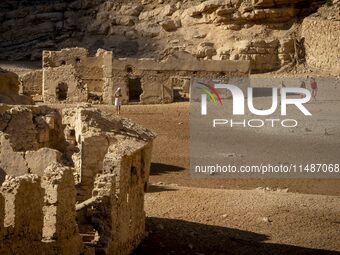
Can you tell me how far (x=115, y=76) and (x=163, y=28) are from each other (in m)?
13.3

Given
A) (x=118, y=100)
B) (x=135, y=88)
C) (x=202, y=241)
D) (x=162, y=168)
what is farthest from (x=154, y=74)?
(x=202, y=241)

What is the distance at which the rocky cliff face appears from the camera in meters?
43.3

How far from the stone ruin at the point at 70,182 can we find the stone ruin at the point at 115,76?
17.9m

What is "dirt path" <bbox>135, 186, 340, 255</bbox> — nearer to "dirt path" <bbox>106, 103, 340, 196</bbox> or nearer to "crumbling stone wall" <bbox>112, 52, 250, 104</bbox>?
"dirt path" <bbox>106, 103, 340, 196</bbox>

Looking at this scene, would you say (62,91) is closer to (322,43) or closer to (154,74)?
(154,74)

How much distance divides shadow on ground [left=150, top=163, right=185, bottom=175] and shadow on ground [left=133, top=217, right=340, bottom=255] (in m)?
6.18

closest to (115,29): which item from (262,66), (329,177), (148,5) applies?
(148,5)

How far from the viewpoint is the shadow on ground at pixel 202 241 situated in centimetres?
1388

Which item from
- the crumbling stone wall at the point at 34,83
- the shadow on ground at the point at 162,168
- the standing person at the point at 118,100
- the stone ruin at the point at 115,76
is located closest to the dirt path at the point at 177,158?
the shadow on ground at the point at 162,168

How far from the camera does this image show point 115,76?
3466 cm

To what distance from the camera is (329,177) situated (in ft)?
71.6

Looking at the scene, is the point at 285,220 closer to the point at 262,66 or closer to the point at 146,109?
the point at 146,109

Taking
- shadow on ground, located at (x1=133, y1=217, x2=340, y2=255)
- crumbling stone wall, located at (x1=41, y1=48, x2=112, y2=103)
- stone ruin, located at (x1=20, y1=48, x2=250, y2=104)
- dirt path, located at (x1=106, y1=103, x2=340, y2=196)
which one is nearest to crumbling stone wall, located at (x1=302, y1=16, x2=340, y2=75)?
stone ruin, located at (x1=20, y1=48, x2=250, y2=104)

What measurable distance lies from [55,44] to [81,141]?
3494cm
